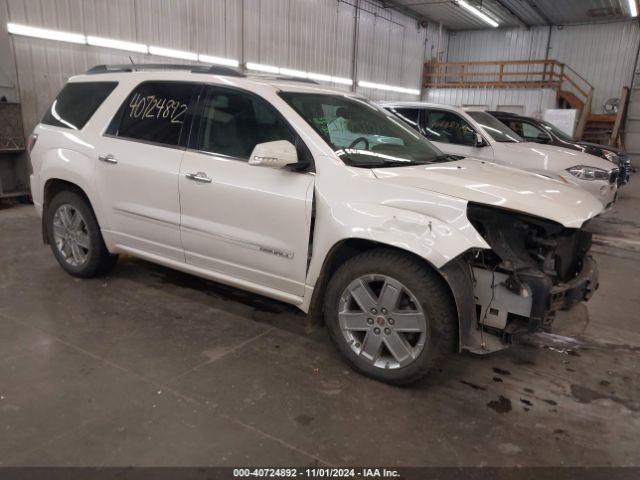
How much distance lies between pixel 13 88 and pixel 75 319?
5978 mm

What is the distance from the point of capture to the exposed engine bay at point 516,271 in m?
2.58

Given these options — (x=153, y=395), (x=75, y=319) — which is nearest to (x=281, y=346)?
(x=153, y=395)

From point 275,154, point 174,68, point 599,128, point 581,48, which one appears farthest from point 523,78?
point 275,154

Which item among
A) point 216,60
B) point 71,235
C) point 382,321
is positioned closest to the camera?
point 382,321

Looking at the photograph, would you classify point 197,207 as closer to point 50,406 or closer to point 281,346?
point 281,346

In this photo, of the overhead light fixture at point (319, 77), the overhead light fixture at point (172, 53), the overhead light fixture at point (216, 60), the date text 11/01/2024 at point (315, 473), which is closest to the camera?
the date text 11/01/2024 at point (315, 473)

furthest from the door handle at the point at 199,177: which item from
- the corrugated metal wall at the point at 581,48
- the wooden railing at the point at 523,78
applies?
the corrugated metal wall at the point at 581,48

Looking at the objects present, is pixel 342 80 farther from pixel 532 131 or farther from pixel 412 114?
pixel 412 114

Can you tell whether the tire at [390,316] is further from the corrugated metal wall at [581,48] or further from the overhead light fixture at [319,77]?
the corrugated metal wall at [581,48]

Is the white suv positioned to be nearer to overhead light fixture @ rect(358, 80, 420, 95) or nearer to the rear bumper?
the rear bumper

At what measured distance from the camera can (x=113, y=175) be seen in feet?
12.3

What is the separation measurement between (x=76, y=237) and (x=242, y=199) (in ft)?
6.49

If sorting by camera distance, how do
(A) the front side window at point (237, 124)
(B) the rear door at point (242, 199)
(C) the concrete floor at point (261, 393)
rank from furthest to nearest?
1. (A) the front side window at point (237, 124)
2. (B) the rear door at point (242, 199)
3. (C) the concrete floor at point (261, 393)

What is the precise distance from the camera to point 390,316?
2746 mm
